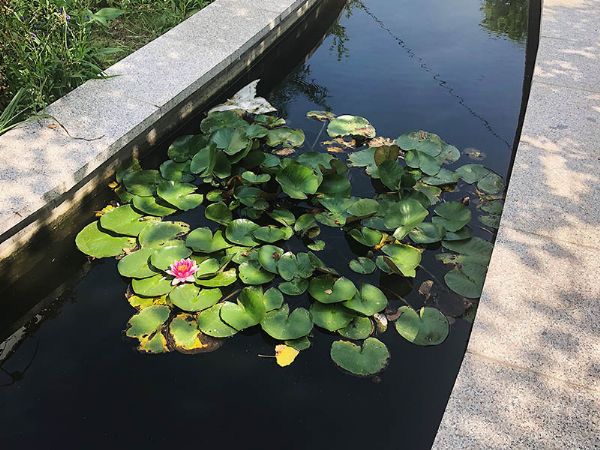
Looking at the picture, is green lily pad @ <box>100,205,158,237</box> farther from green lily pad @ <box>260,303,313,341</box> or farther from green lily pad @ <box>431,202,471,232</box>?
green lily pad @ <box>431,202,471,232</box>

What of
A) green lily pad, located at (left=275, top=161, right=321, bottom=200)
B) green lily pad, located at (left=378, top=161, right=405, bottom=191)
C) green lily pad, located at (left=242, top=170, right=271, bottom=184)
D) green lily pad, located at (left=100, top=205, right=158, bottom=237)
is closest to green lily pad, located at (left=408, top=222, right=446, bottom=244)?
green lily pad, located at (left=378, top=161, right=405, bottom=191)

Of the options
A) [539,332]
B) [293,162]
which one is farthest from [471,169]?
[539,332]

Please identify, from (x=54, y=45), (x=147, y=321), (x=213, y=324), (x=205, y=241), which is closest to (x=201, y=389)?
(x=213, y=324)

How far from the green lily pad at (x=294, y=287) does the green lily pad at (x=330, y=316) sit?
3.0 inches

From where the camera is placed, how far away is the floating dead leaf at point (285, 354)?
199 centimetres

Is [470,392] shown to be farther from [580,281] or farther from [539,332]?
[580,281]

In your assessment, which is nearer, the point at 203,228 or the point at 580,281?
the point at 580,281

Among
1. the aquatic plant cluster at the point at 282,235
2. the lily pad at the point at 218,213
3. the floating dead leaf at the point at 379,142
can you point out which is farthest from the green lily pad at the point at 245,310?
the floating dead leaf at the point at 379,142

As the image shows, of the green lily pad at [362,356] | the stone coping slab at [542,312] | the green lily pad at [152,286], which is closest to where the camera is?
the stone coping slab at [542,312]

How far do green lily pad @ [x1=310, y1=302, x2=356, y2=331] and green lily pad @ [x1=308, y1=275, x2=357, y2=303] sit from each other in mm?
35

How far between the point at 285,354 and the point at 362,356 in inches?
10.5

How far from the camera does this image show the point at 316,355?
202 centimetres

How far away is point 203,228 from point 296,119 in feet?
4.04

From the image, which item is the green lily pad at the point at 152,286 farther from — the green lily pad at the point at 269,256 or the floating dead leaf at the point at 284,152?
the floating dead leaf at the point at 284,152
